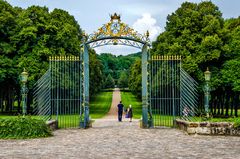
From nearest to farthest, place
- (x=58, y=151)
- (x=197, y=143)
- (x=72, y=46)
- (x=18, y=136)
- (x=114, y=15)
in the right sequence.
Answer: (x=58, y=151), (x=197, y=143), (x=18, y=136), (x=114, y=15), (x=72, y=46)

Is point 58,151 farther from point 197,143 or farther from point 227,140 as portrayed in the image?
point 227,140

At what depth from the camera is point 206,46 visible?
3831cm

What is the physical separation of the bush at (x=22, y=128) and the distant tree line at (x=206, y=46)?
21.8 meters

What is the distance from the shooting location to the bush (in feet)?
57.2

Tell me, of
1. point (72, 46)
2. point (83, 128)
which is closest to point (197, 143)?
point (83, 128)

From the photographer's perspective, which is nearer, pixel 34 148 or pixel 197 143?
pixel 34 148

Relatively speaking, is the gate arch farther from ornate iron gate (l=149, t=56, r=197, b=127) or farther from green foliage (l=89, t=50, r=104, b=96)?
green foliage (l=89, t=50, r=104, b=96)

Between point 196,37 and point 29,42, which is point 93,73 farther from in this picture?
point 196,37

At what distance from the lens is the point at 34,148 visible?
13773 mm

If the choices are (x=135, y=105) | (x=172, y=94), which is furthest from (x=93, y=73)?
(x=172, y=94)

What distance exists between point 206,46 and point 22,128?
955 inches

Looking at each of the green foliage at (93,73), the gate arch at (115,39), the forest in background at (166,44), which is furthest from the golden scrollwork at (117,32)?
the green foliage at (93,73)

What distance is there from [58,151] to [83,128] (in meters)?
9.32

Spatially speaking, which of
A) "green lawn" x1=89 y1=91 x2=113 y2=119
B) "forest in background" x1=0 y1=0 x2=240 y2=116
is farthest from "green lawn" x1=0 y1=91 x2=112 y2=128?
"forest in background" x1=0 y1=0 x2=240 y2=116
